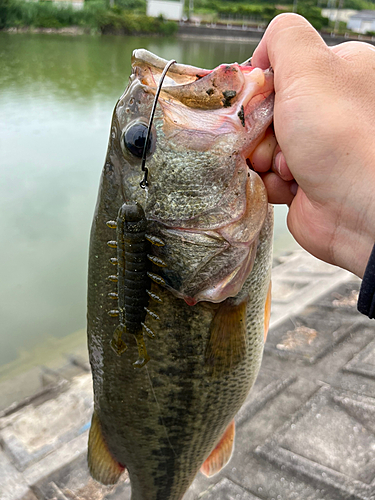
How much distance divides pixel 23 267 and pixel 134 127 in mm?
5876

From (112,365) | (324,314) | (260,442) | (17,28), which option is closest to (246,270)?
(112,365)

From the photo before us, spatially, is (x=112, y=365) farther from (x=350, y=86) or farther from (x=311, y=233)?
(x=350, y=86)

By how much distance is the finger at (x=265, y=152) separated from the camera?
4.16 ft

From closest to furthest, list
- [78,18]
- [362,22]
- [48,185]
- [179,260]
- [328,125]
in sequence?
[328,125] < [179,260] < [48,185] < [78,18] < [362,22]

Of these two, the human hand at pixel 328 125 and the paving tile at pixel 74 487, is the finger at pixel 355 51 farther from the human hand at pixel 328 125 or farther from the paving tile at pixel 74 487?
the paving tile at pixel 74 487

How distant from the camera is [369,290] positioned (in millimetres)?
1159

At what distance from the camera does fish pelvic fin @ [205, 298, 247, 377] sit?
1.47m

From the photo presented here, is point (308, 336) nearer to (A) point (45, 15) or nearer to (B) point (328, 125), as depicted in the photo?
(B) point (328, 125)

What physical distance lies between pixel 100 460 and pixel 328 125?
1577 mm

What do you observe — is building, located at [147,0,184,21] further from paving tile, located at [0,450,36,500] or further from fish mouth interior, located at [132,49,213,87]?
fish mouth interior, located at [132,49,213,87]

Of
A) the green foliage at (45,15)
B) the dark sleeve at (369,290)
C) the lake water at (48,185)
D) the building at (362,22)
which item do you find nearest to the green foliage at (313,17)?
the building at (362,22)

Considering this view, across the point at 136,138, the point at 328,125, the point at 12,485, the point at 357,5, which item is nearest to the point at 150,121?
the point at 136,138

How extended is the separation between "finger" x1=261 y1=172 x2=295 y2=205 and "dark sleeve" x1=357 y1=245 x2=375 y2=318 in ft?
1.29

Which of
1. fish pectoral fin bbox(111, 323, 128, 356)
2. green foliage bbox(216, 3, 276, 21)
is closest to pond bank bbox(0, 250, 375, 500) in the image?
fish pectoral fin bbox(111, 323, 128, 356)
